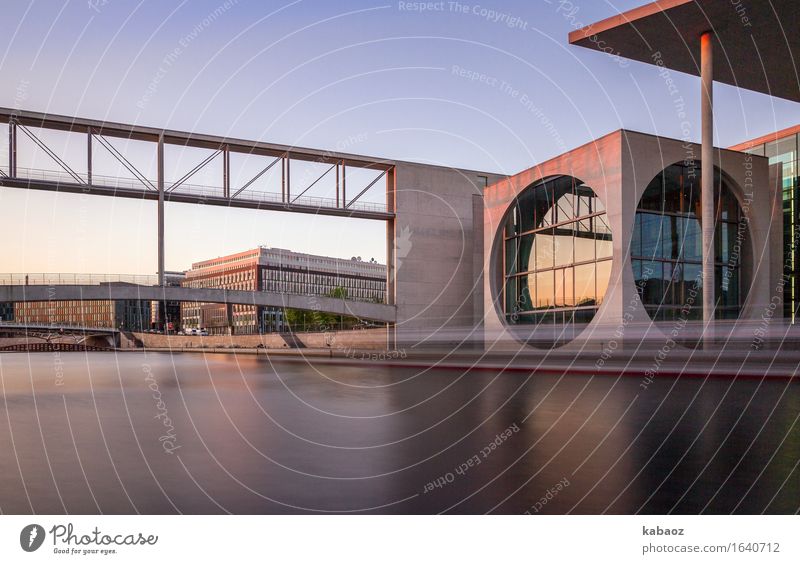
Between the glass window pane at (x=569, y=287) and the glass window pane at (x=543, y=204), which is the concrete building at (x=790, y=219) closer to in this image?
the glass window pane at (x=543, y=204)

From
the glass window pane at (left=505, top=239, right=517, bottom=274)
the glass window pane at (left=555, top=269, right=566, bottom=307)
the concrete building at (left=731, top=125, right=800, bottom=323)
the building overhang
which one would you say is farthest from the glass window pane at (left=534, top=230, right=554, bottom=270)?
the concrete building at (left=731, top=125, right=800, bottom=323)

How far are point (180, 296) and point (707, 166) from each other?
3839 centimetres

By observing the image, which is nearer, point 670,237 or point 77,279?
point 670,237

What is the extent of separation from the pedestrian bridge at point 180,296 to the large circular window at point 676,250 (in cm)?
2364

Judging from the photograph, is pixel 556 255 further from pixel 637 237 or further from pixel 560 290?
pixel 637 237

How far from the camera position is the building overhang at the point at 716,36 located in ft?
77.7

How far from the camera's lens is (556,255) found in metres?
33.9

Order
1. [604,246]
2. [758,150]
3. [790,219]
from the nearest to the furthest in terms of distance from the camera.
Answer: [604,246], [790,219], [758,150]

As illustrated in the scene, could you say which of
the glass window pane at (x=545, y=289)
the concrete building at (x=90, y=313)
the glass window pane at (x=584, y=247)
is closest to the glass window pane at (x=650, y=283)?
the glass window pane at (x=584, y=247)

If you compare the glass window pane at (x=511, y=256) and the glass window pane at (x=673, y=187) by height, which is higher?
the glass window pane at (x=673, y=187)

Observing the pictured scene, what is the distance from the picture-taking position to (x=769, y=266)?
33031 mm

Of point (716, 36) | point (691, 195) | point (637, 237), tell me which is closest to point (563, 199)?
point (637, 237)

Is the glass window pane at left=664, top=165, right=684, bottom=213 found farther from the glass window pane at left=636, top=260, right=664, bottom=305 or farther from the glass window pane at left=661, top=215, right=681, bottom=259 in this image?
the glass window pane at left=636, top=260, right=664, bottom=305
